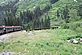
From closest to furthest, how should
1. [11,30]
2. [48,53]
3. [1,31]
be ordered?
[48,53]
[1,31]
[11,30]

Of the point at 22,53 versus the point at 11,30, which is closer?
the point at 22,53

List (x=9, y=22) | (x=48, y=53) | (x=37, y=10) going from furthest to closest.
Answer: (x=37, y=10) < (x=9, y=22) < (x=48, y=53)

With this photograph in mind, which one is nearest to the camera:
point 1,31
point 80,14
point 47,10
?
point 1,31

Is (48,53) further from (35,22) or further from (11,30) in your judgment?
(35,22)

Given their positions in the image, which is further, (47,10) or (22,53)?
(47,10)

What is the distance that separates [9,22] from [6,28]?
3097 centimetres

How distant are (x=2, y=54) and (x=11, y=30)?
56162mm

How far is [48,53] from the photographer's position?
3173 centimetres

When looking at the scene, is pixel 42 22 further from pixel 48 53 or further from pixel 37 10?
pixel 48 53

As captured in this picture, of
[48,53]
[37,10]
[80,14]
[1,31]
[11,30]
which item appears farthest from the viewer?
[37,10]

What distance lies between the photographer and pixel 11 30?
8788 centimetres

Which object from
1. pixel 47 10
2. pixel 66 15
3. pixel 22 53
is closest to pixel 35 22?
pixel 66 15

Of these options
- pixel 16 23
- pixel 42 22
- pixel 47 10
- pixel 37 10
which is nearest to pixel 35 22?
pixel 42 22

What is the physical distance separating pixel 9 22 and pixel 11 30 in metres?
28.9
